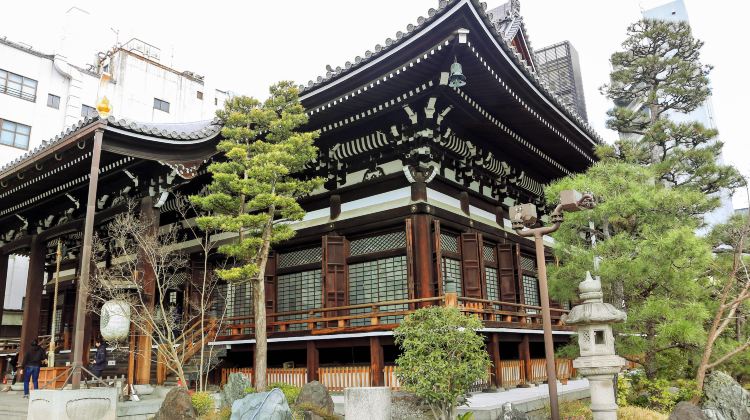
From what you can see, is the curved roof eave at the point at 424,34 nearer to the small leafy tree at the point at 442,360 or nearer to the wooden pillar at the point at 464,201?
the wooden pillar at the point at 464,201

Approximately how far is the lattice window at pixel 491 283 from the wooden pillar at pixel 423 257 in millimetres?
3015

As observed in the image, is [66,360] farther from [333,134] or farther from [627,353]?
[627,353]

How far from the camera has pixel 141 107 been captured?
3653cm

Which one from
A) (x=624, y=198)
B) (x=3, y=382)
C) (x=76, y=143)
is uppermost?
(x=76, y=143)

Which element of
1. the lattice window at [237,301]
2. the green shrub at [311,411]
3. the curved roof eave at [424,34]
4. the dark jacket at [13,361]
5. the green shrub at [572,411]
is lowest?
the green shrub at [572,411]

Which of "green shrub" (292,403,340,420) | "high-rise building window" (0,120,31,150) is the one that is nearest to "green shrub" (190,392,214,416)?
"green shrub" (292,403,340,420)

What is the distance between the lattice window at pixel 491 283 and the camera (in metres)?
15.0

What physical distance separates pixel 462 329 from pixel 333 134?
21.9ft

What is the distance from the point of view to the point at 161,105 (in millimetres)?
37875

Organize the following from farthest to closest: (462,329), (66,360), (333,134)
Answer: (66,360) → (333,134) → (462,329)

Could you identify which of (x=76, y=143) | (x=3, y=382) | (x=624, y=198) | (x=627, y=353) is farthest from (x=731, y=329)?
(x=3, y=382)

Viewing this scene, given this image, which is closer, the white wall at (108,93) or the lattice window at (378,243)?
the lattice window at (378,243)

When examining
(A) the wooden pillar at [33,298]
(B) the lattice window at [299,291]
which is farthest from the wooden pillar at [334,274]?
(A) the wooden pillar at [33,298]

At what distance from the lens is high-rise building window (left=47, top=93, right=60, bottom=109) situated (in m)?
33.1
